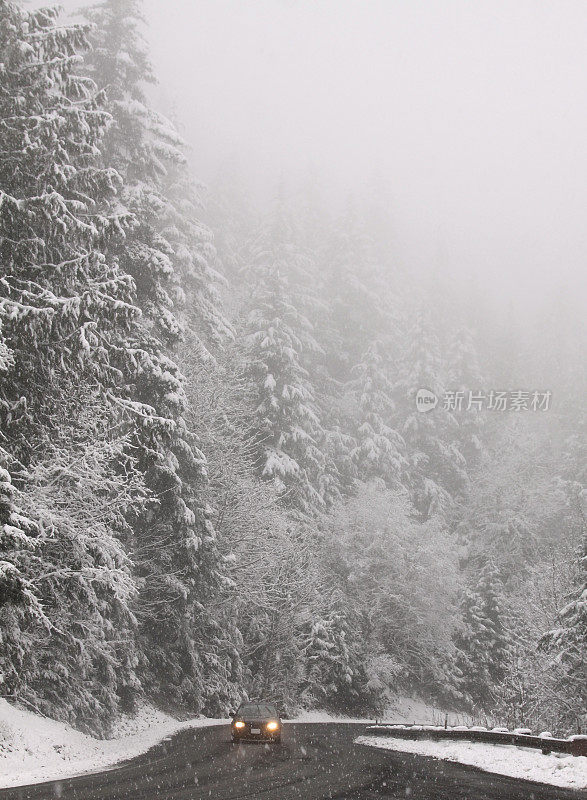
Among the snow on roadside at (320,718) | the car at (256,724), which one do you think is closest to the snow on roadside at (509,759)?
the car at (256,724)

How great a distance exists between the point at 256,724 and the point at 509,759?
272 inches

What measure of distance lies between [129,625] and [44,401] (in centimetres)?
980

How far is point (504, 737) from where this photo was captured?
19828 mm

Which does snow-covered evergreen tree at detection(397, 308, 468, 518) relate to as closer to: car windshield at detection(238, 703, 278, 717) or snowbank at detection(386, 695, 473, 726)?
snowbank at detection(386, 695, 473, 726)

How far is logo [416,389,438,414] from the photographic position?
55.9m

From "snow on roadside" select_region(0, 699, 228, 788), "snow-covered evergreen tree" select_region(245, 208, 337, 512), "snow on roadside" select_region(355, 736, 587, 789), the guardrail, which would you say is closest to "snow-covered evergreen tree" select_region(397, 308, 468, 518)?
"snow-covered evergreen tree" select_region(245, 208, 337, 512)

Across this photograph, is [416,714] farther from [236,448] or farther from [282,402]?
[236,448]

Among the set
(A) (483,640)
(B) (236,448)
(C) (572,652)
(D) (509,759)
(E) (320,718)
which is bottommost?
(E) (320,718)

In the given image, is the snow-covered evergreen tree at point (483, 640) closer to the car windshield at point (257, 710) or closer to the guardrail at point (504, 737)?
the guardrail at point (504, 737)

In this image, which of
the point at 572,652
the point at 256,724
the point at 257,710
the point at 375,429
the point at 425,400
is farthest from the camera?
the point at 425,400

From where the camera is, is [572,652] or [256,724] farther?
[572,652]

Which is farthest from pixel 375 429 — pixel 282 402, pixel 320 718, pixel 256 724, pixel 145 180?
pixel 256 724

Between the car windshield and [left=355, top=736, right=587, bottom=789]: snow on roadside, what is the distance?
406cm

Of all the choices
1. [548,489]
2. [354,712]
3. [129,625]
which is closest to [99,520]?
[129,625]
